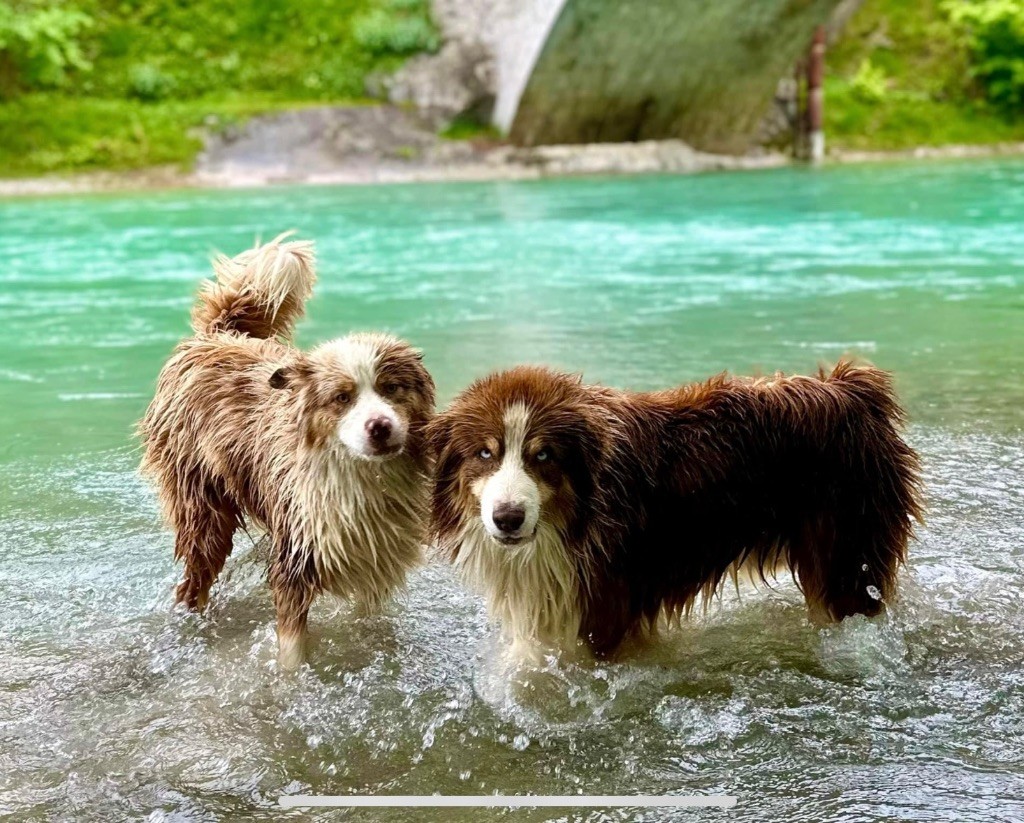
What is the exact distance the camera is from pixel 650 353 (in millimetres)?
8281

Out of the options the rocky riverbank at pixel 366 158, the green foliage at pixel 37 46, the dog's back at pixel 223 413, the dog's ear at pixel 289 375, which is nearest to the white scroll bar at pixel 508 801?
the dog's back at pixel 223 413

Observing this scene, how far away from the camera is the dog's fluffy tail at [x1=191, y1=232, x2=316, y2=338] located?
4801mm

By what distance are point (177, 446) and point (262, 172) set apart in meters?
20.4

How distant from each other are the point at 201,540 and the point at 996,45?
31.2 meters

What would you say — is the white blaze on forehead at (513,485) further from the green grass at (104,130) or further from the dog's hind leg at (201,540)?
the green grass at (104,130)

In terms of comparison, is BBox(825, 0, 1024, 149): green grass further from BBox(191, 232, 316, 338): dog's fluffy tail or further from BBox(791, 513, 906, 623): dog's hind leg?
BBox(791, 513, 906, 623): dog's hind leg

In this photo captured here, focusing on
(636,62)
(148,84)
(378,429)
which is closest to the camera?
(378,429)

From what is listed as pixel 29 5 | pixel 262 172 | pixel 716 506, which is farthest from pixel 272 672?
pixel 29 5

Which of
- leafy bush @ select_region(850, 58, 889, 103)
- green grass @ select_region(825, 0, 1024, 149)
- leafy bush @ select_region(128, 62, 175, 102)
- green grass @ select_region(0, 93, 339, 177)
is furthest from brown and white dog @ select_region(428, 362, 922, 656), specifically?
leafy bush @ select_region(850, 58, 889, 103)

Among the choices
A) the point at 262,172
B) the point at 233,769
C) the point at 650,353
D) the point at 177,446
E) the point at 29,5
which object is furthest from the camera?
the point at 29,5

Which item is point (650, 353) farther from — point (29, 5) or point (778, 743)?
point (29, 5)

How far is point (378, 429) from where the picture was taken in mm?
3713

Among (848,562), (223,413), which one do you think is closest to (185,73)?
(223,413)

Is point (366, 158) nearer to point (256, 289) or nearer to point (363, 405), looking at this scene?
point (256, 289)
